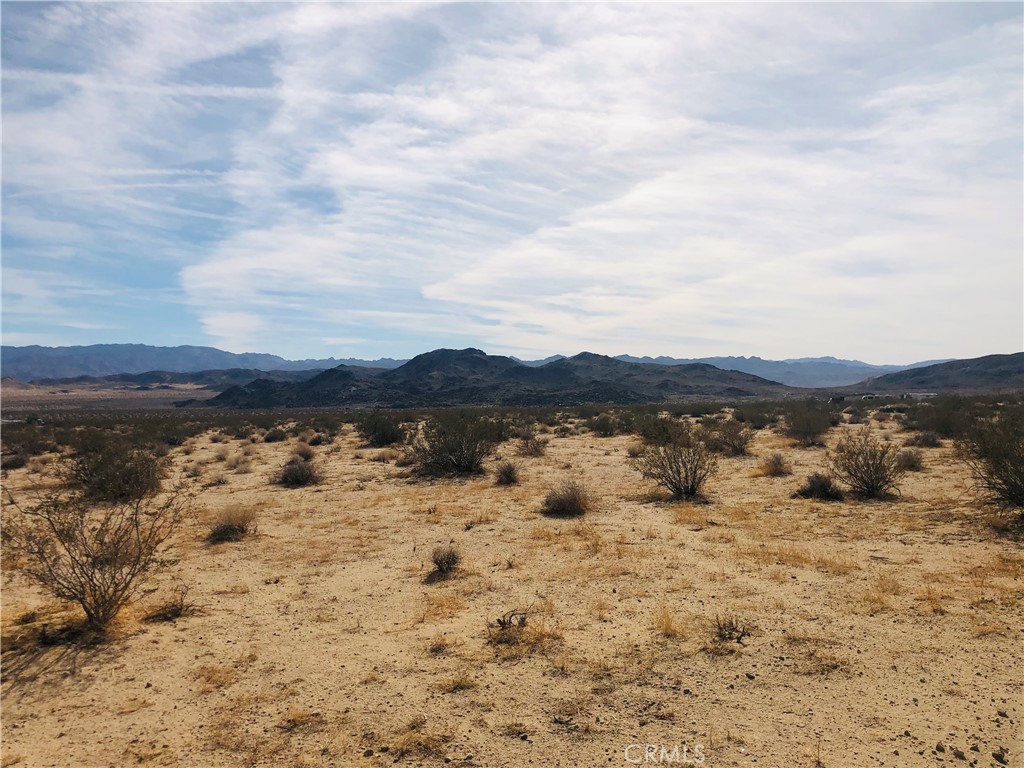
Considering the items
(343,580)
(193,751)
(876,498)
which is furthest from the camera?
(876,498)

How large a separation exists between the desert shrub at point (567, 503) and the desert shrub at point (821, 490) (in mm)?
5047

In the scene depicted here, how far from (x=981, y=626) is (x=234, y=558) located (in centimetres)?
1057

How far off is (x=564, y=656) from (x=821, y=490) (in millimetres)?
9769

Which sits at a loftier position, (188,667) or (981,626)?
(981,626)

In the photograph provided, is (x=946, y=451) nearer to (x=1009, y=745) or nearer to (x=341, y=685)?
(x=1009, y=745)

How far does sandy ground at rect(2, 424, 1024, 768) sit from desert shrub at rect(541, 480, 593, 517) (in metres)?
1.55

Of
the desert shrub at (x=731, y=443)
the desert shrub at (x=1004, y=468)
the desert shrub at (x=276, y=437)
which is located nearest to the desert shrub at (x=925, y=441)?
the desert shrub at (x=731, y=443)

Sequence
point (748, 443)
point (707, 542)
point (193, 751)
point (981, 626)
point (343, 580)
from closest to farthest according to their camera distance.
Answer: point (193, 751) → point (981, 626) → point (343, 580) → point (707, 542) → point (748, 443)

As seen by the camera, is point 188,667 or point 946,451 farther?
point 946,451

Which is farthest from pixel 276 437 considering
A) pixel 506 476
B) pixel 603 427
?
pixel 506 476

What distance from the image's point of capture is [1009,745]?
13.6 ft

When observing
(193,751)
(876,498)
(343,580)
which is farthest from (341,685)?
(876,498)

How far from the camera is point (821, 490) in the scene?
13.1 meters

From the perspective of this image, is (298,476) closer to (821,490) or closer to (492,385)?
(821,490)
